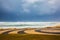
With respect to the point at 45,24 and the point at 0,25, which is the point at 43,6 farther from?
the point at 0,25

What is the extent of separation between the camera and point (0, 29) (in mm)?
1319

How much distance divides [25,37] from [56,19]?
14.3 inches

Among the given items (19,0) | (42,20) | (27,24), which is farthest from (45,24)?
(19,0)

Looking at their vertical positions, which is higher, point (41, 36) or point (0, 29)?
point (0, 29)

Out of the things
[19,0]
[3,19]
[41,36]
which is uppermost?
[19,0]

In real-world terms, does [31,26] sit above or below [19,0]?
below

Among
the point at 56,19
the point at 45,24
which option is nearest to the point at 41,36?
the point at 45,24

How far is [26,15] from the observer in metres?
1.33

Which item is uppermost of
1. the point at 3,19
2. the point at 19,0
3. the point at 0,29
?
the point at 19,0

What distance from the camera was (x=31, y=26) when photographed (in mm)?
1311

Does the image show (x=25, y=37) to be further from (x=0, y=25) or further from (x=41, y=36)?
(x=0, y=25)

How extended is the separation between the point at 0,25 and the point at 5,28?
61 millimetres

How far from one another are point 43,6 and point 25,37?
1.22 ft

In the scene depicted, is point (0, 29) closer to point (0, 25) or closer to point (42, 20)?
point (0, 25)
